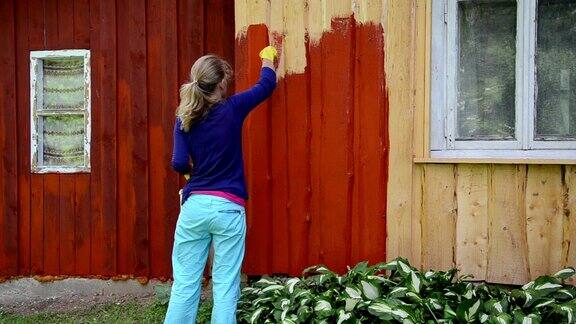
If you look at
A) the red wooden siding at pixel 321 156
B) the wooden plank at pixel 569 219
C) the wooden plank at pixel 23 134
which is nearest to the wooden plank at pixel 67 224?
the wooden plank at pixel 23 134

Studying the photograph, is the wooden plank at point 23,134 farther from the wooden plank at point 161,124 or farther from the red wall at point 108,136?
the wooden plank at point 161,124

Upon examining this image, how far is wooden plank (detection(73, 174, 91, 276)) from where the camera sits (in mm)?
5180

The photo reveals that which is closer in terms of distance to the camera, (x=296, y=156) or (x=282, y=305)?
(x=282, y=305)

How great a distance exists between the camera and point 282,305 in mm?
3543

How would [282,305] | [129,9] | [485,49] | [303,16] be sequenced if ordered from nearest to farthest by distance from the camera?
[282,305], [485,49], [303,16], [129,9]

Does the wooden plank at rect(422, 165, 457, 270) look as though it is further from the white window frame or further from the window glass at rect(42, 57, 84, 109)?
the window glass at rect(42, 57, 84, 109)

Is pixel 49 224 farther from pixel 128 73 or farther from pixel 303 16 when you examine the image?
pixel 303 16

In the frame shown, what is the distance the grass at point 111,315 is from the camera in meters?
4.33

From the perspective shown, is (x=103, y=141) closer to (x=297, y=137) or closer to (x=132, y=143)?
(x=132, y=143)

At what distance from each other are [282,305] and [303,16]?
193cm

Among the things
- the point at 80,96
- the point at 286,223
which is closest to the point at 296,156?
the point at 286,223

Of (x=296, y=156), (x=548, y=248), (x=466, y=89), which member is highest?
(x=466, y=89)

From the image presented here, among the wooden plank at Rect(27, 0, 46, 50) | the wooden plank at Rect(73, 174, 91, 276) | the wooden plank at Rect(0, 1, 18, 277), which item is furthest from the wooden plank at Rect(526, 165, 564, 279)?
the wooden plank at Rect(0, 1, 18, 277)

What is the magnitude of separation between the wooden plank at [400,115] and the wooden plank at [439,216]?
0.36 ft
